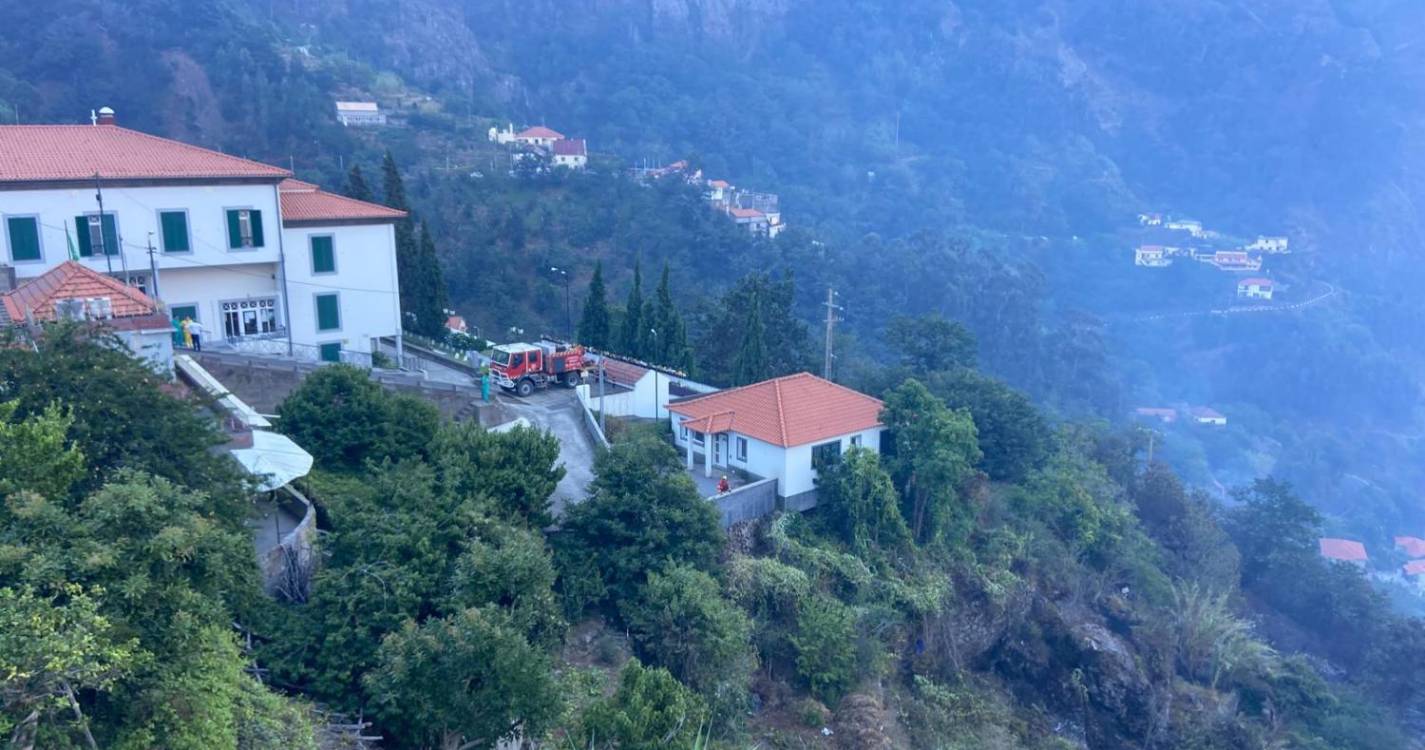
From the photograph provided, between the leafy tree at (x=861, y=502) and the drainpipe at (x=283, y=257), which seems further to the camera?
the drainpipe at (x=283, y=257)

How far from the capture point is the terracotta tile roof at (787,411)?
77.4 feet

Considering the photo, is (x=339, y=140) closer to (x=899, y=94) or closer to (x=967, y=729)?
(x=967, y=729)

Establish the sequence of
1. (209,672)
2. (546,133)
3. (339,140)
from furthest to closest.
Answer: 1. (546,133)
2. (339,140)
3. (209,672)

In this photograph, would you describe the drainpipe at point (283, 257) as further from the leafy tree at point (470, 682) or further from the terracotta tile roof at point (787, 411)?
the leafy tree at point (470, 682)

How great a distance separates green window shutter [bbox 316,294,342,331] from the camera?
26.8 m

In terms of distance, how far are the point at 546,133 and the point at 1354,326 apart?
3050 inches

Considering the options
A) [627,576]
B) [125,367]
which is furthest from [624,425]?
[125,367]

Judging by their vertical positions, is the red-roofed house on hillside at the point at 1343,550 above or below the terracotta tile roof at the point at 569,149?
below

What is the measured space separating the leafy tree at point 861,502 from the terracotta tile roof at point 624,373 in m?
6.80

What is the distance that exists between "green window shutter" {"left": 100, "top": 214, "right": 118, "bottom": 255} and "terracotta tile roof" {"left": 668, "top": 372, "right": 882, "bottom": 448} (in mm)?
14044

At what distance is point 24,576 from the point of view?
8828 millimetres

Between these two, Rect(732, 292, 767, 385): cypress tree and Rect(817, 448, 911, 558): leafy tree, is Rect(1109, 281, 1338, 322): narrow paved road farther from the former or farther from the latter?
Rect(817, 448, 911, 558): leafy tree

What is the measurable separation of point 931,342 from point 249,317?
2255 centimetres

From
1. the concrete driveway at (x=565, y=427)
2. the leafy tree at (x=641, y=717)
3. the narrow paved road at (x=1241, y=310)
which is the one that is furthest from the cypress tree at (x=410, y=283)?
the narrow paved road at (x=1241, y=310)
